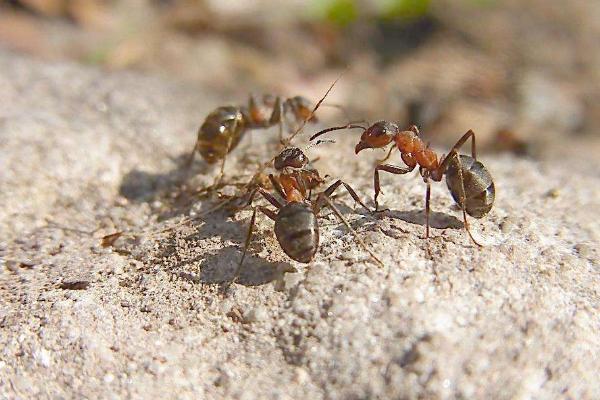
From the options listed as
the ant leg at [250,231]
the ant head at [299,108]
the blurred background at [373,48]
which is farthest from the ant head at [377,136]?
the blurred background at [373,48]

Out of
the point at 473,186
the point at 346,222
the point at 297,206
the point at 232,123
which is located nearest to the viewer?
the point at 297,206

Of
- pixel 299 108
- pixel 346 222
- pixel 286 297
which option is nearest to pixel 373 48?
pixel 299 108

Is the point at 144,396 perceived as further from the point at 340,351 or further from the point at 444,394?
the point at 444,394

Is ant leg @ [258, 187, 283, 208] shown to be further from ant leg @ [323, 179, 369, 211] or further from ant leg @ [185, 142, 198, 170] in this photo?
ant leg @ [185, 142, 198, 170]

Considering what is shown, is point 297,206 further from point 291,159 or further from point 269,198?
point 291,159

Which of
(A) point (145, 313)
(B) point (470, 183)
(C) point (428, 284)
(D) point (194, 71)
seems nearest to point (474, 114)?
(D) point (194, 71)

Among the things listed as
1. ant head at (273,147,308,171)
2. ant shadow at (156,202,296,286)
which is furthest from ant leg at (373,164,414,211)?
ant shadow at (156,202,296,286)
